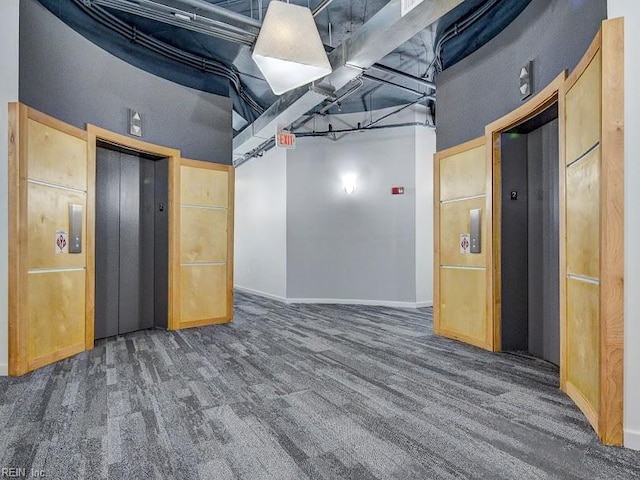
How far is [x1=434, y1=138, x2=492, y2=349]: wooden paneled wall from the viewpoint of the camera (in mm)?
4441

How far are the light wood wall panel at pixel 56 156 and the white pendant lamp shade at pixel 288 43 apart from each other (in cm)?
224

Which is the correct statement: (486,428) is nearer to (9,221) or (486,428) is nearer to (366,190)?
(9,221)

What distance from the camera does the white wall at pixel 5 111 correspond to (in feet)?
11.3

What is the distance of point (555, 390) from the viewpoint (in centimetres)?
313

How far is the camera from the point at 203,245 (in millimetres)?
5707

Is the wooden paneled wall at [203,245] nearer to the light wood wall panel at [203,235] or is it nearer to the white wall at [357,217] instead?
the light wood wall panel at [203,235]

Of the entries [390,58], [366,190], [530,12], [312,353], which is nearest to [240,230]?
[366,190]

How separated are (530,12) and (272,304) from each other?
6.21 metres

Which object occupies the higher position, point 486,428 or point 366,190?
point 366,190

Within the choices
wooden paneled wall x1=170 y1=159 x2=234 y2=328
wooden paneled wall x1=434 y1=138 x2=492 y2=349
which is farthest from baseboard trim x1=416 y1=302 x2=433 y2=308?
wooden paneled wall x1=170 y1=159 x2=234 y2=328

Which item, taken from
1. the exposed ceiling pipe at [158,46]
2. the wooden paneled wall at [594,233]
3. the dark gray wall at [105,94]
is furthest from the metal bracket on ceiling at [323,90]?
the wooden paneled wall at [594,233]

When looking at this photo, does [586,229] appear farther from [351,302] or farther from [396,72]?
[351,302]

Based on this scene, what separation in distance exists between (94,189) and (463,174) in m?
4.36

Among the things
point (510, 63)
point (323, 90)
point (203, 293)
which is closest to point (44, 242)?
point (203, 293)
